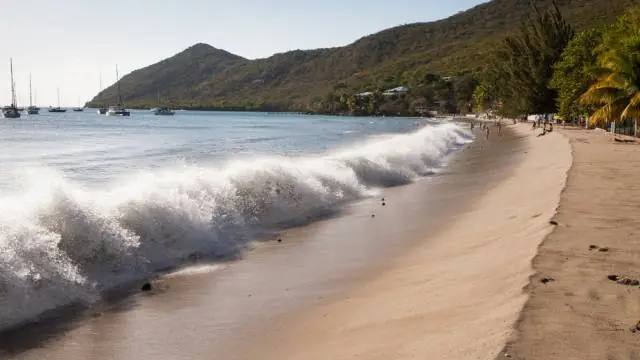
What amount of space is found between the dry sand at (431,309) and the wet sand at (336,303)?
22 mm

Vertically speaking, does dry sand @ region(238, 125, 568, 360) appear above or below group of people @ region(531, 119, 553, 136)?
below

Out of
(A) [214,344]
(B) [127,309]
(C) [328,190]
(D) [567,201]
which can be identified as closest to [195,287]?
(B) [127,309]

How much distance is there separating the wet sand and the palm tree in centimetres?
2391

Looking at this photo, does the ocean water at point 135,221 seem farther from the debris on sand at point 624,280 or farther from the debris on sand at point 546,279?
the debris on sand at point 624,280

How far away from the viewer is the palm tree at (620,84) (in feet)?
111

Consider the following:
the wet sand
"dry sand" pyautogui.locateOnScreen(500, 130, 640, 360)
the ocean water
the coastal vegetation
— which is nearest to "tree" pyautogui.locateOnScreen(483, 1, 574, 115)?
the coastal vegetation

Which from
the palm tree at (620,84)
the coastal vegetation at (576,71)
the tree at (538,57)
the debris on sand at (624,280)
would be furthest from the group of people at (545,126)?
the debris on sand at (624,280)

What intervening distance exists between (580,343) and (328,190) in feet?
47.5

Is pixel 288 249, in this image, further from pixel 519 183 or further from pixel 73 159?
pixel 73 159

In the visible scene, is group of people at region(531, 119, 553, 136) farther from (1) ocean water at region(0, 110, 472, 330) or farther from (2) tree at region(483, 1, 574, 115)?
(1) ocean water at region(0, 110, 472, 330)

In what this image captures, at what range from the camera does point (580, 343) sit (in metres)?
5.36

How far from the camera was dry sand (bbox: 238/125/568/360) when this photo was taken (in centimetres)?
581

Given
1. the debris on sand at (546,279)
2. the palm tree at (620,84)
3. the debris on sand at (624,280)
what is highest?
the palm tree at (620,84)

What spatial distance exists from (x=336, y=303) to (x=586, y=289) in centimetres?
303
